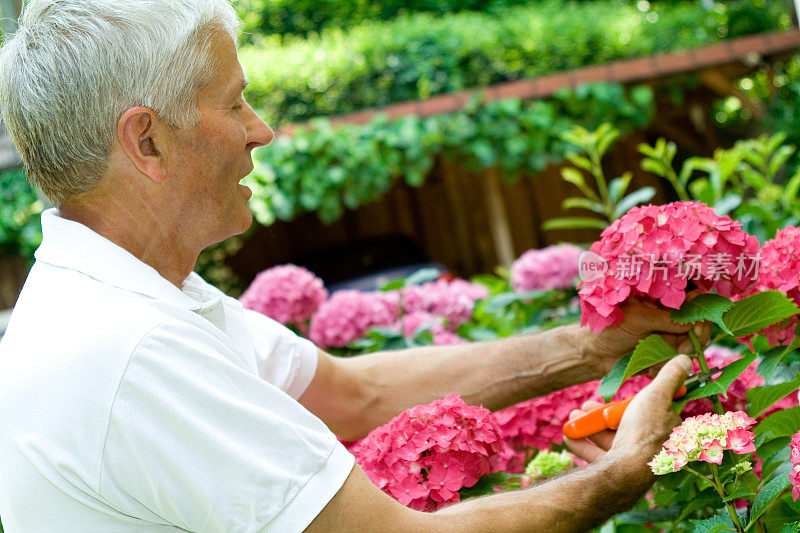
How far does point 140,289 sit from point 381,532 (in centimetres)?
54

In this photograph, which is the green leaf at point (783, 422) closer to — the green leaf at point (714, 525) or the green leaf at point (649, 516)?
the green leaf at point (714, 525)

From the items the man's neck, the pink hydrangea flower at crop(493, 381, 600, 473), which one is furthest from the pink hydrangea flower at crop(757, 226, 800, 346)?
the man's neck

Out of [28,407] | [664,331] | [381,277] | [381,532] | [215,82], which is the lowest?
[381,277]

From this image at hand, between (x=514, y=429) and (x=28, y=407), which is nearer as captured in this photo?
(x=28, y=407)

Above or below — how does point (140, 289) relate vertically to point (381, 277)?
above

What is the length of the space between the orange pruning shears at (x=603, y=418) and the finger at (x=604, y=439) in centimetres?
1

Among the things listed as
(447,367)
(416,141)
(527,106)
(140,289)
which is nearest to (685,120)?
(527,106)

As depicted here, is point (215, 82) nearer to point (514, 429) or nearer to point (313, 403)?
point (313, 403)

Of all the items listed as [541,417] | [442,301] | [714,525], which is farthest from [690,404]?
[442,301]

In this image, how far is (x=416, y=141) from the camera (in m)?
6.45

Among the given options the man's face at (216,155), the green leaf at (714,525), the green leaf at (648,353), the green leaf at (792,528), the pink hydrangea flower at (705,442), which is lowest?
the green leaf at (792,528)

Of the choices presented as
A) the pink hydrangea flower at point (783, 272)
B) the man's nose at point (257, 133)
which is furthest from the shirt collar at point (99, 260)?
the pink hydrangea flower at point (783, 272)

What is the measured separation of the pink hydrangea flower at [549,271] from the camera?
3125mm

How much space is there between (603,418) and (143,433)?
831mm
